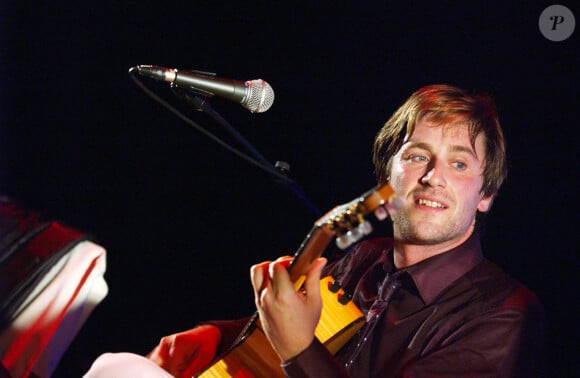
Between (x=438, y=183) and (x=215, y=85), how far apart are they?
103cm

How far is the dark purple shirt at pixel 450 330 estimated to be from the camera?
194 centimetres

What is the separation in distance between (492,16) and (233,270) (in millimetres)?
2146

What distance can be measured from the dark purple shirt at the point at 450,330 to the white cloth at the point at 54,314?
913 millimetres

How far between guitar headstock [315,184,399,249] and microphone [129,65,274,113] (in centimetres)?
72

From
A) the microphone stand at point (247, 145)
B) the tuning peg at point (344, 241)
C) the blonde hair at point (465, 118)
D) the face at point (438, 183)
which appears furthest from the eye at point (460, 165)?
the tuning peg at point (344, 241)

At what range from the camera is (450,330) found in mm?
2129

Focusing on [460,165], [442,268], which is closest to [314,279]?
[442,268]

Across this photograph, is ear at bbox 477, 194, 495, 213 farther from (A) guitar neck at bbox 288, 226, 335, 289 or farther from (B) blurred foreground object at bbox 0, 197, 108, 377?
(B) blurred foreground object at bbox 0, 197, 108, 377

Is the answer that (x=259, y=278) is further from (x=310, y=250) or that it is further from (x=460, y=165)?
(x=460, y=165)

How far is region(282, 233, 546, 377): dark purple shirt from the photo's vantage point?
1940 millimetres

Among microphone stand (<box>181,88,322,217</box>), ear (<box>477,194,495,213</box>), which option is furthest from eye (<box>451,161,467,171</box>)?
microphone stand (<box>181,88,322,217</box>)

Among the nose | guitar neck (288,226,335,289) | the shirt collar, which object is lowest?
the shirt collar
